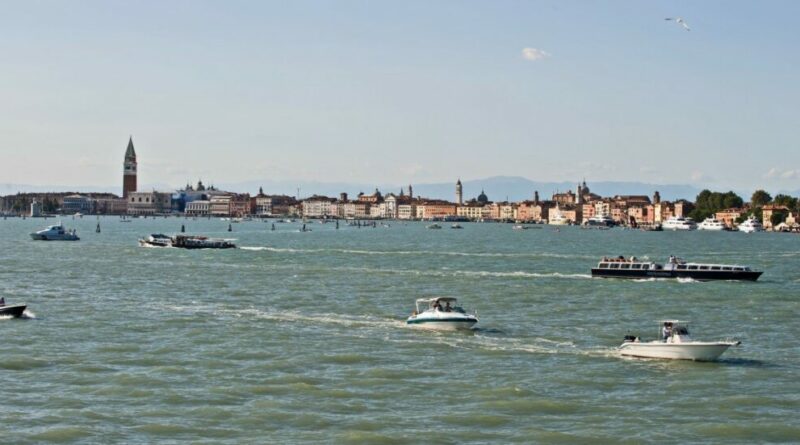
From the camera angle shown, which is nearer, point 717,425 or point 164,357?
point 717,425

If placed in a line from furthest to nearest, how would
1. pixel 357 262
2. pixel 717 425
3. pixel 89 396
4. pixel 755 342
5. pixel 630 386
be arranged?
pixel 357 262, pixel 755 342, pixel 630 386, pixel 89 396, pixel 717 425

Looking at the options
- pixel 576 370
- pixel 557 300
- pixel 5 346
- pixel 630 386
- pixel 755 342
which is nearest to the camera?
pixel 630 386

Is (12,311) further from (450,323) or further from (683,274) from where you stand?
(683,274)

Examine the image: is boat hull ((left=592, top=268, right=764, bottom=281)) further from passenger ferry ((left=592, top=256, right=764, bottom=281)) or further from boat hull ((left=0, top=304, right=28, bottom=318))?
Answer: boat hull ((left=0, top=304, right=28, bottom=318))

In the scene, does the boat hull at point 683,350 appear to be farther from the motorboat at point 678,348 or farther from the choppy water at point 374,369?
Result: the choppy water at point 374,369

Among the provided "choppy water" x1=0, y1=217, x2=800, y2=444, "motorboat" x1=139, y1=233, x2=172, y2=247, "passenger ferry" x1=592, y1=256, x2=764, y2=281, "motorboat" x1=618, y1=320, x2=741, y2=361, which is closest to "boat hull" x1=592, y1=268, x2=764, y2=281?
"passenger ferry" x1=592, y1=256, x2=764, y2=281

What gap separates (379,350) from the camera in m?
34.2

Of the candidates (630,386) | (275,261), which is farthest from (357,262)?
(630,386)

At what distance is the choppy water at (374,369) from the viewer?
80.6ft

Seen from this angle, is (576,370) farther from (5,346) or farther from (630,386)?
(5,346)

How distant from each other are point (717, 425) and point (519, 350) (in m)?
10.0

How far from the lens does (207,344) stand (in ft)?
115

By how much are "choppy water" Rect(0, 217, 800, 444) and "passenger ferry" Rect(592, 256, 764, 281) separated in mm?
8864

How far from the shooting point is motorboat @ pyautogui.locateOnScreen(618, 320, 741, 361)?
32.3m
